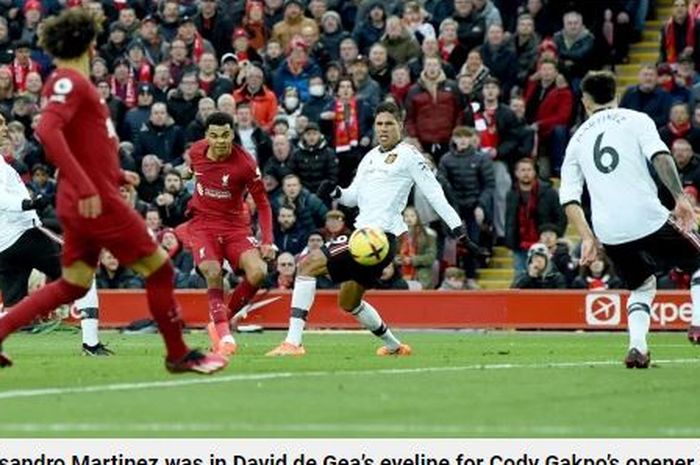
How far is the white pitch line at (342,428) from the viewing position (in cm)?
1180

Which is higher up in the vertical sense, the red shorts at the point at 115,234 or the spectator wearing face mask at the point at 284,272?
the red shorts at the point at 115,234

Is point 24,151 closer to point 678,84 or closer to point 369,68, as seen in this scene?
point 369,68

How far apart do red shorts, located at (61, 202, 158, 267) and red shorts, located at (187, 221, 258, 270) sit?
17.7ft

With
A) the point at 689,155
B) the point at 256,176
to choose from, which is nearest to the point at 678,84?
the point at 689,155

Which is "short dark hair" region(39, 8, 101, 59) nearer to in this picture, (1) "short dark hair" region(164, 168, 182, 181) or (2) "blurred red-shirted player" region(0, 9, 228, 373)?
(2) "blurred red-shirted player" region(0, 9, 228, 373)

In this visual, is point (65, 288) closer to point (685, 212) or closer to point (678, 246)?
point (685, 212)

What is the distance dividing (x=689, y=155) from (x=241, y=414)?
51.7ft

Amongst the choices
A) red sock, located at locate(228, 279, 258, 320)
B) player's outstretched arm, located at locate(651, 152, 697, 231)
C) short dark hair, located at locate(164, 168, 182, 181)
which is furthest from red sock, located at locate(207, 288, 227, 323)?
short dark hair, located at locate(164, 168, 182, 181)

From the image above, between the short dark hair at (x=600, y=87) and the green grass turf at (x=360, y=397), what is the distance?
7.46 ft

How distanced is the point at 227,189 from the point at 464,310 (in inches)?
315

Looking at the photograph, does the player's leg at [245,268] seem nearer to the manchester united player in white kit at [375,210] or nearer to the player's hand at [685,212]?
the manchester united player in white kit at [375,210]

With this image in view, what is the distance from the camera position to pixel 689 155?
27.3m

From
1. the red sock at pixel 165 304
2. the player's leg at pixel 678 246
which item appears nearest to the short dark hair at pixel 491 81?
the player's leg at pixel 678 246

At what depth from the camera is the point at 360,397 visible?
13.9 meters
